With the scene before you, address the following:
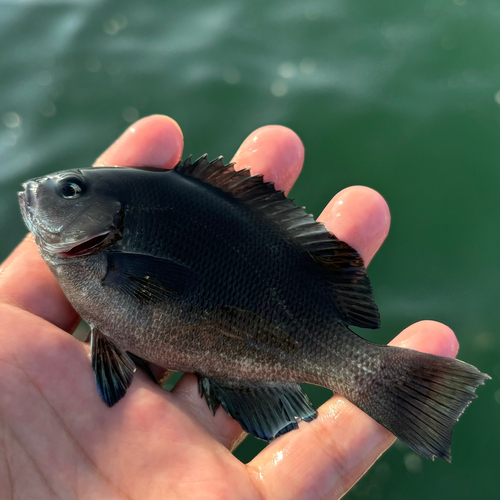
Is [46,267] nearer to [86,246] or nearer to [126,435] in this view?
[86,246]

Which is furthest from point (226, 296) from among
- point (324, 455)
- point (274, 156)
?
point (274, 156)

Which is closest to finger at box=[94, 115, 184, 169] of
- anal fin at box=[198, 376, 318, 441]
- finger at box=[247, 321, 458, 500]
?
anal fin at box=[198, 376, 318, 441]

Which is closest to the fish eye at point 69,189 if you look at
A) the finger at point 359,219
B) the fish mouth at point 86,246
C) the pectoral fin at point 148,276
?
the fish mouth at point 86,246

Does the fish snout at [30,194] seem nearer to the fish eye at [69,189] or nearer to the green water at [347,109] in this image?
the fish eye at [69,189]

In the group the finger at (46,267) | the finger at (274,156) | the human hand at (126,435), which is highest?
the finger at (274,156)

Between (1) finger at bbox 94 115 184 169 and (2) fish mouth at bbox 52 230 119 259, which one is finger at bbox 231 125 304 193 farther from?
(2) fish mouth at bbox 52 230 119 259

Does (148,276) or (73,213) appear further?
(73,213)
